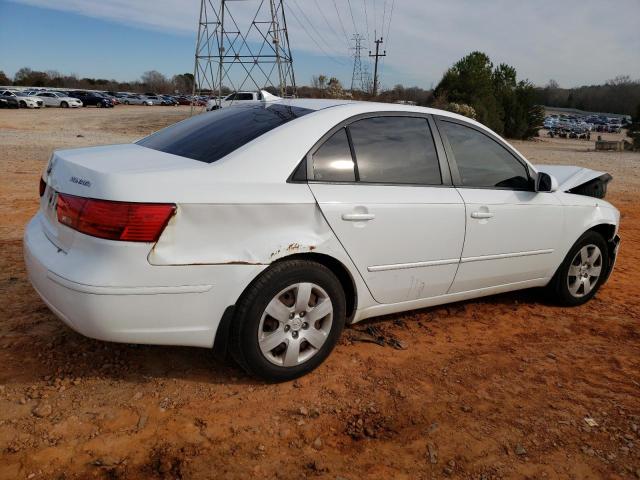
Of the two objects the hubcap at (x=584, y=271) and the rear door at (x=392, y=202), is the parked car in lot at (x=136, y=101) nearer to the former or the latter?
the hubcap at (x=584, y=271)

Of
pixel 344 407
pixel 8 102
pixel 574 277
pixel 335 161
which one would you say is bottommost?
pixel 8 102

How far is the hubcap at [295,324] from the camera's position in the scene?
288cm

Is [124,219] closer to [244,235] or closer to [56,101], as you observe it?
[244,235]

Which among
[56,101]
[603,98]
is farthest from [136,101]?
[603,98]

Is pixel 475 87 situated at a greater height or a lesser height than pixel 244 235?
greater

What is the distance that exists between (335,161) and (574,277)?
8.90ft

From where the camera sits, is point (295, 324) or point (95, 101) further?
point (95, 101)

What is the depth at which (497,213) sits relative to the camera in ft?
12.2

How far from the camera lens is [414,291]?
3.52 metres

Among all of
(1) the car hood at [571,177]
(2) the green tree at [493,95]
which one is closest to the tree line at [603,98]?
(2) the green tree at [493,95]

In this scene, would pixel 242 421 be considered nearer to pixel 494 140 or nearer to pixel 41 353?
pixel 41 353

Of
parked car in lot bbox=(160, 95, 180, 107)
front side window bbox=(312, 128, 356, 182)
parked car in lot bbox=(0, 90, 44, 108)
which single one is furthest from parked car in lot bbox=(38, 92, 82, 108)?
front side window bbox=(312, 128, 356, 182)

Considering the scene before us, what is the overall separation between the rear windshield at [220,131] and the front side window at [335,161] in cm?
29

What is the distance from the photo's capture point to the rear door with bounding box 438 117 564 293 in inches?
144
